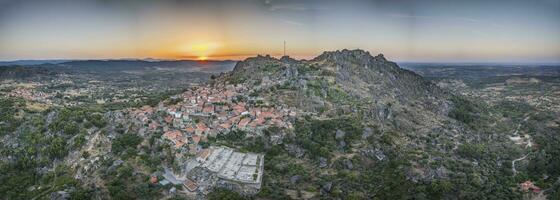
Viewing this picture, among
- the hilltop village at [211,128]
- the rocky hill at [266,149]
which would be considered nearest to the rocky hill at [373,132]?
the rocky hill at [266,149]

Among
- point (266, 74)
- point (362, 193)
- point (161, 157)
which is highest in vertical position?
point (266, 74)

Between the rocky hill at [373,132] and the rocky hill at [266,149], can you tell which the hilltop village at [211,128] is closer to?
the rocky hill at [266,149]

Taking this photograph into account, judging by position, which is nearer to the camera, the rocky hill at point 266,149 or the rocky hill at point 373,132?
the rocky hill at point 266,149

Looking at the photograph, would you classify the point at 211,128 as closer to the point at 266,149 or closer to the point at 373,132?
the point at 266,149

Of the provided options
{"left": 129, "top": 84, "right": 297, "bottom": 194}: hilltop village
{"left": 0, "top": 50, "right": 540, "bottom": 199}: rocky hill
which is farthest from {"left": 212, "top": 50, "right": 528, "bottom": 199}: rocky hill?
{"left": 129, "top": 84, "right": 297, "bottom": 194}: hilltop village

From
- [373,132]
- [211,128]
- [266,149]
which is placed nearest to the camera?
[266,149]

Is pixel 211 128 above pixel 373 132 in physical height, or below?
above

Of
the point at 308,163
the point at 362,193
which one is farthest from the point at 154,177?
the point at 362,193

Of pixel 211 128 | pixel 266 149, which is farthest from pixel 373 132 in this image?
pixel 211 128

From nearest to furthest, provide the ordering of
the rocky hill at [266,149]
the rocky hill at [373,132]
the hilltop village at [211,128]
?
the rocky hill at [266,149] < the hilltop village at [211,128] < the rocky hill at [373,132]

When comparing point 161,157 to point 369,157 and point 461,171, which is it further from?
point 461,171

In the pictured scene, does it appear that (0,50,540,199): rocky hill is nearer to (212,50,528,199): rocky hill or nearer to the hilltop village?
the hilltop village
